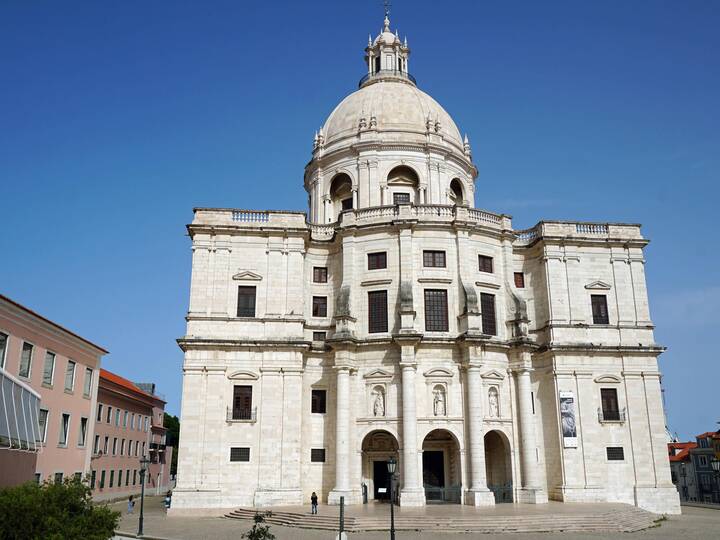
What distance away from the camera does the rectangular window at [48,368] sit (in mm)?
34656

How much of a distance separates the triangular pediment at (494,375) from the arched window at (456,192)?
15784mm

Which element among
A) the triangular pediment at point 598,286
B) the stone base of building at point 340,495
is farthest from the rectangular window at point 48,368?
the triangular pediment at point 598,286

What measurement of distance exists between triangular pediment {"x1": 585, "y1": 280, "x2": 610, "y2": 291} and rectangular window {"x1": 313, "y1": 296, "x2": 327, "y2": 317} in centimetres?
1715

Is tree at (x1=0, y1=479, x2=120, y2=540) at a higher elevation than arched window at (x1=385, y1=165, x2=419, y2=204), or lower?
lower

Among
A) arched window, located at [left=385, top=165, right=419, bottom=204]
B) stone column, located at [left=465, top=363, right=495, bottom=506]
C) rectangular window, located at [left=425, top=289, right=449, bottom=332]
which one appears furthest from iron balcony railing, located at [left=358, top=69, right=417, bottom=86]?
stone column, located at [left=465, top=363, right=495, bottom=506]

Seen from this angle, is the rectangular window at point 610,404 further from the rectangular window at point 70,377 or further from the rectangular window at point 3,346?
the rectangular window at point 3,346

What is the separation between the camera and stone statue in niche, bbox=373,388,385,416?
1453 inches

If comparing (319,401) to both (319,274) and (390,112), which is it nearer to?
(319,274)

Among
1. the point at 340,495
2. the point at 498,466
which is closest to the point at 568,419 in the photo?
the point at 498,466

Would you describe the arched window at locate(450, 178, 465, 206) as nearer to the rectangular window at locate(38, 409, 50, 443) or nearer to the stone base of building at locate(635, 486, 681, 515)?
the stone base of building at locate(635, 486, 681, 515)

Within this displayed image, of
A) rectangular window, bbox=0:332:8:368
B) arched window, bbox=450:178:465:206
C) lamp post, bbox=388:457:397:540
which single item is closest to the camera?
lamp post, bbox=388:457:397:540

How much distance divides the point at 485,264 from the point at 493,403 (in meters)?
8.83

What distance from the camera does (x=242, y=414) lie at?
3700 centimetres

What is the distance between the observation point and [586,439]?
38.4m
